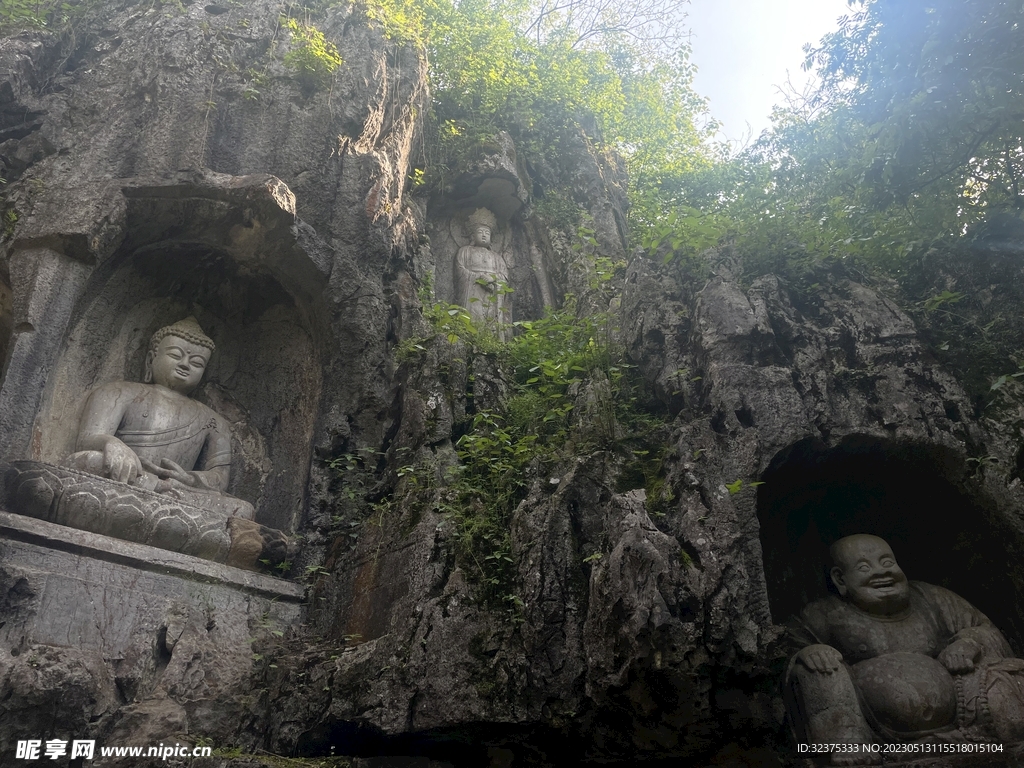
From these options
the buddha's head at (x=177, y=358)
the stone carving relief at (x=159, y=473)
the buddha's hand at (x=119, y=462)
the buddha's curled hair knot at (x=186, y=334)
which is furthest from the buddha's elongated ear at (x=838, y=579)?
the buddha's curled hair knot at (x=186, y=334)

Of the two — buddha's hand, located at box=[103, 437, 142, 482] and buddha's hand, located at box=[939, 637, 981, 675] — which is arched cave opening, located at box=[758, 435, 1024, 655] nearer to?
buddha's hand, located at box=[939, 637, 981, 675]

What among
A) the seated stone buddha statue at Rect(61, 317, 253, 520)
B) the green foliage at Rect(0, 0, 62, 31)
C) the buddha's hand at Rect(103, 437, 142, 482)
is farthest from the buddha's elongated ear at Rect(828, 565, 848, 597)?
the green foliage at Rect(0, 0, 62, 31)

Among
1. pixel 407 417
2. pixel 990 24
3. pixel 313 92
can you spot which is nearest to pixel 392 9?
pixel 313 92

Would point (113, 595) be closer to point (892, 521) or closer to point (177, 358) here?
point (177, 358)

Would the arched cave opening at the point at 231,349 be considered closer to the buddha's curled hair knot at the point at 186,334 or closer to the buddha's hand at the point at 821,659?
the buddha's curled hair knot at the point at 186,334

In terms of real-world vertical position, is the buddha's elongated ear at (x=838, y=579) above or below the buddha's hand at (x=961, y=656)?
above

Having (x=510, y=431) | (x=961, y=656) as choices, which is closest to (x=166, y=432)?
(x=510, y=431)

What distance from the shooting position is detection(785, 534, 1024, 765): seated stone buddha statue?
5.85 m

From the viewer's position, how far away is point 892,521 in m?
7.42

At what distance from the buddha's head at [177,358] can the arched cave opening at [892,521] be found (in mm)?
5694

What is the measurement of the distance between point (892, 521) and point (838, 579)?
0.91 meters

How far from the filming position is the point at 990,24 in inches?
294

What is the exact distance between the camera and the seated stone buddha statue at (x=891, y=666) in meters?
5.85

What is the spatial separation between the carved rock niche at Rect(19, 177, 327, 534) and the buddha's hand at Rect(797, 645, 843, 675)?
4.55 m
